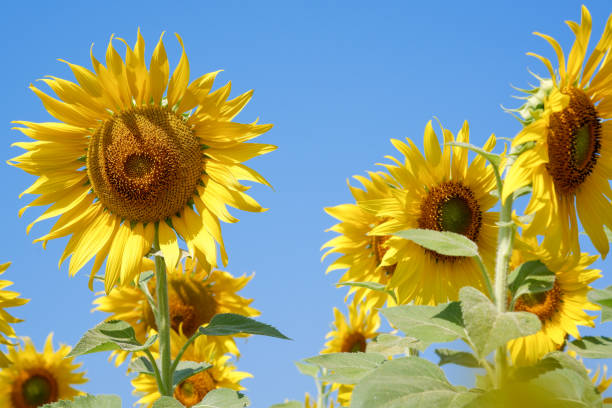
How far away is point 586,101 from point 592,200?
486 mm

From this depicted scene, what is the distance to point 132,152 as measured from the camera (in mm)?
3666

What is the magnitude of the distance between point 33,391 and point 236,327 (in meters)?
4.78

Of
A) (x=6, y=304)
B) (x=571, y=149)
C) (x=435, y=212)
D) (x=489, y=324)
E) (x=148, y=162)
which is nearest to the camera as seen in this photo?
(x=489, y=324)

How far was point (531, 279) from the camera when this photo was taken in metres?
2.81

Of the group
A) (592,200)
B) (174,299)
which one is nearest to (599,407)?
(592,200)

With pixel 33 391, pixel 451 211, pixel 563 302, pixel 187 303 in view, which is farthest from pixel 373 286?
pixel 33 391

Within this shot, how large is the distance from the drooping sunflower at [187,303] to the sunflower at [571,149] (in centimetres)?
317

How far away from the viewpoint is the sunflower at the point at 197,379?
4.97 metres

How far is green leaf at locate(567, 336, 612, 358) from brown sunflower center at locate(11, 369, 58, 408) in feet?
18.8

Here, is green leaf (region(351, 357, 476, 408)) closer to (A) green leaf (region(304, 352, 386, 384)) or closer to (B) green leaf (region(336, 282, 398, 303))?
(A) green leaf (region(304, 352, 386, 384))

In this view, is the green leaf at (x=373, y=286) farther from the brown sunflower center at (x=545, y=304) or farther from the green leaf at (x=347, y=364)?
the brown sunflower center at (x=545, y=304)

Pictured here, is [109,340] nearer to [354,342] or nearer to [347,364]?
[347,364]

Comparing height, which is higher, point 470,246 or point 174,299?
point 470,246

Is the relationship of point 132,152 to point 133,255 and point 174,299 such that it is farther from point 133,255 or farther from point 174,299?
point 174,299
